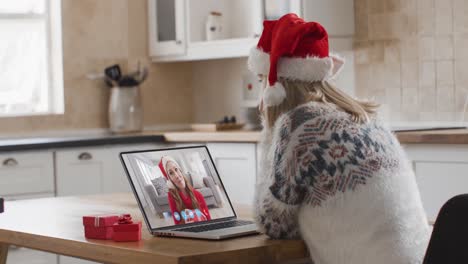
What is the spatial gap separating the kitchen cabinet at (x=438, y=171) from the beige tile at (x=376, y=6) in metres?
1.19

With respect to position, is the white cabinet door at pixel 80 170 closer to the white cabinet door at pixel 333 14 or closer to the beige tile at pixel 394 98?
the white cabinet door at pixel 333 14

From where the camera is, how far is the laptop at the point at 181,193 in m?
2.45

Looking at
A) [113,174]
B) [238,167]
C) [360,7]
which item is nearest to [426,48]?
[360,7]

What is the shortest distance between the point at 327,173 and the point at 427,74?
9.58 feet

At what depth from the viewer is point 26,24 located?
5.72m

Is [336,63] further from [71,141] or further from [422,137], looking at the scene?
[71,141]

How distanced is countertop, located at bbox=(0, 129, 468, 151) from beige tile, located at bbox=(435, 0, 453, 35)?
2.35ft

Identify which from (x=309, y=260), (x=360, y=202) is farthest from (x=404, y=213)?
(x=309, y=260)

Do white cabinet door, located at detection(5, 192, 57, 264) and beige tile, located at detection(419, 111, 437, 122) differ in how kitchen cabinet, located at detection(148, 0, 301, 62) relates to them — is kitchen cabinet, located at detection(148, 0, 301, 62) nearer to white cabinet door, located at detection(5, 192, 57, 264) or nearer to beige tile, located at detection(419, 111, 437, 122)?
beige tile, located at detection(419, 111, 437, 122)

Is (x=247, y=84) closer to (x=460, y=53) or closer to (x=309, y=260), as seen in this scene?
(x=460, y=53)

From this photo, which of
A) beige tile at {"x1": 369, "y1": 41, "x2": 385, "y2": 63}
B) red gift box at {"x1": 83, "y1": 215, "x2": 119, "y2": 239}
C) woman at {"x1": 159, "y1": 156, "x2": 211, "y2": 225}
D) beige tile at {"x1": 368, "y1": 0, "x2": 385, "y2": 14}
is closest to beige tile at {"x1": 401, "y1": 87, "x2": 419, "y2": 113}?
beige tile at {"x1": 369, "y1": 41, "x2": 385, "y2": 63}

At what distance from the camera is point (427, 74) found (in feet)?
16.3

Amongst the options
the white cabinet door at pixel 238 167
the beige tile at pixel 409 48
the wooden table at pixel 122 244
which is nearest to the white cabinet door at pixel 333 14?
the beige tile at pixel 409 48

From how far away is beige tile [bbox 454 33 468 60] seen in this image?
15.7 ft
